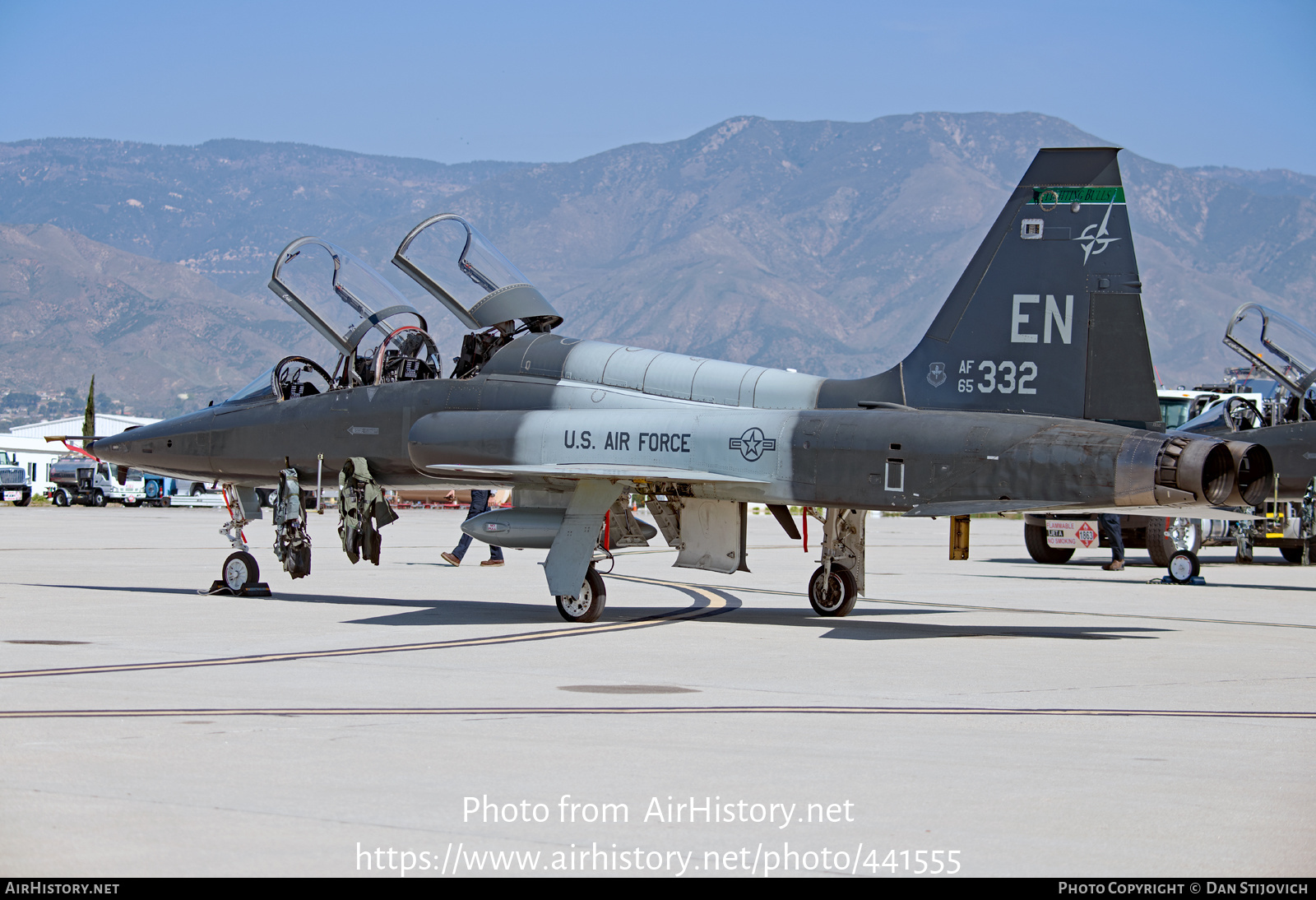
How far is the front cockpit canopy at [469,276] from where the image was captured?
648 inches

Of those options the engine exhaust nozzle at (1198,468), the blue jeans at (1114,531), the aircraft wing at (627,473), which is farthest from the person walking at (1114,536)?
the aircraft wing at (627,473)

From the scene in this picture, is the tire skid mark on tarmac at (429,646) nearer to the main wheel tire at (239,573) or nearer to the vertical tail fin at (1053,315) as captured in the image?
the vertical tail fin at (1053,315)

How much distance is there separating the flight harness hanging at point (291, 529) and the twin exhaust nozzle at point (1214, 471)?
9.85 metres

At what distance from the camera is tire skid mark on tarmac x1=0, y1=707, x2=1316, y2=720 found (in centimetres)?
Answer: 818

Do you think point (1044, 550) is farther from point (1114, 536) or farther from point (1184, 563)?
point (1184, 563)

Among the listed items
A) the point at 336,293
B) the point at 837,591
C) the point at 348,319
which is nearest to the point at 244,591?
the point at 348,319

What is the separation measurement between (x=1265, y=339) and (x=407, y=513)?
169 ft

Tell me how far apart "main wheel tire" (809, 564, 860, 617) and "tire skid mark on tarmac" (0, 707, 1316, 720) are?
6.55 meters

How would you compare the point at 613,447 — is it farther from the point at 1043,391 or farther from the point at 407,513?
the point at 407,513

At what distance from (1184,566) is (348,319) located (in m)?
14.1

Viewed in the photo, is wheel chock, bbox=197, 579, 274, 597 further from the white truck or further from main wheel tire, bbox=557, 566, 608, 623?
the white truck

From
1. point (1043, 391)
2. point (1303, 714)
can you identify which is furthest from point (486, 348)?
point (1303, 714)

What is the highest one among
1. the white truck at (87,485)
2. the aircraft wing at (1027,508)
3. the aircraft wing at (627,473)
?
the aircraft wing at (627,473)
